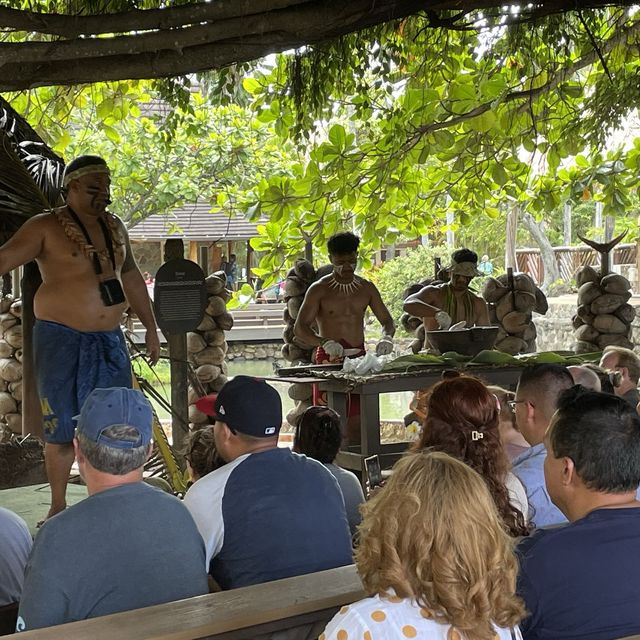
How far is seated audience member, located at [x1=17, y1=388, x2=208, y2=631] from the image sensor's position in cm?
204

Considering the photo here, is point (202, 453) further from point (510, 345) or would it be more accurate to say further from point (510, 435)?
point (510, 345)

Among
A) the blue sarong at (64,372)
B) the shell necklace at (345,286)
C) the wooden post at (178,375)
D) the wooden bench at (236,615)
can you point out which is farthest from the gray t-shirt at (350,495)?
the shell necklace at (345,286)

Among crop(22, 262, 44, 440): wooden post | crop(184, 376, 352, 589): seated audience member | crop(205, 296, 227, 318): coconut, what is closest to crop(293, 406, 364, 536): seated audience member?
crop(184, 376, 352, 589): seated audience member

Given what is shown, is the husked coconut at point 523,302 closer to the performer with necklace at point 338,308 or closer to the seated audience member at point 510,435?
the performer with necklace at point 338,308

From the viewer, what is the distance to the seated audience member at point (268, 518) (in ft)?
8.34

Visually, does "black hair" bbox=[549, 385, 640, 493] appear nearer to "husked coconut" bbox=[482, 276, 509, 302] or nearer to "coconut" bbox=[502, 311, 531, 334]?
"coconut" bbox=[502, 311, 531, 334]

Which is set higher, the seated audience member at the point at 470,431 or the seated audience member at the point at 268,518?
the seated audience member at the point at 470,431

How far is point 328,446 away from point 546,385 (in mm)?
815

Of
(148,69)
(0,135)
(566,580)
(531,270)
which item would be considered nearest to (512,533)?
(566,580)

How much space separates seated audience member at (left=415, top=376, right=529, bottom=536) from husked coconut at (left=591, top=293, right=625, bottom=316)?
7.11m

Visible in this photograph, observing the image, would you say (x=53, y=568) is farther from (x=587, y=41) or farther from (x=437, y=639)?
(x=587, y=41)

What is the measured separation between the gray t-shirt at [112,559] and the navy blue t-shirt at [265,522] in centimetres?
28

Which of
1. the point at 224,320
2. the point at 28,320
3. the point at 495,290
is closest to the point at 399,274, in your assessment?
the point at 495,290

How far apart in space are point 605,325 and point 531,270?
19346mm
